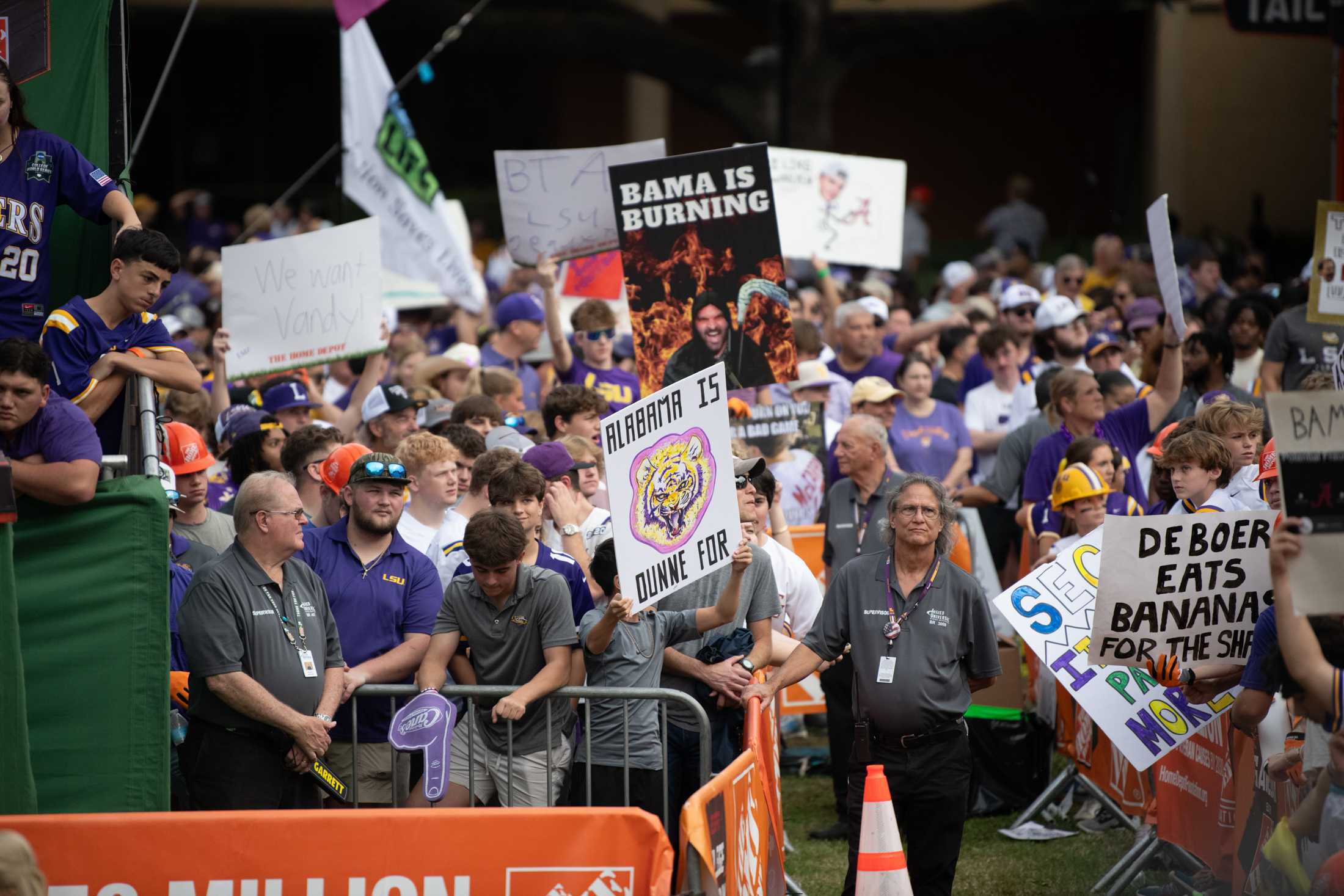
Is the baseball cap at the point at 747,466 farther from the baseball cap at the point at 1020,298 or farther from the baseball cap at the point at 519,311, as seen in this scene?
the baseball cap at the point at 1020,298

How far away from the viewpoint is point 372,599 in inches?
274

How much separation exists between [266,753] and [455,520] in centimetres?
177

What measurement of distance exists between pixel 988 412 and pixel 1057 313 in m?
0.88

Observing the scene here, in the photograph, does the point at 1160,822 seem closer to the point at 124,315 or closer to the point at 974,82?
the point at 124,315

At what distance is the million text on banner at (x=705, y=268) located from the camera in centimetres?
898

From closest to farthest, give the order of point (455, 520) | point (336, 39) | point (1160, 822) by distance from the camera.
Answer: point (1160, 822) → point (455, 520) → point (336, 39)

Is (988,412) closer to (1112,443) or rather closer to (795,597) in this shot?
(1112,443)

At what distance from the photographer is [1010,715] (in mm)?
9008

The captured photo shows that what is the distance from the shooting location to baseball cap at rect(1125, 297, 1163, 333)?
42.2 feet

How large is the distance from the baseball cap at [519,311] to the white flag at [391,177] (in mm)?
1544

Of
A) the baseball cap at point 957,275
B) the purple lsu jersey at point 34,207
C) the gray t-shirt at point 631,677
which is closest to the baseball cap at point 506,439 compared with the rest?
the gray t-shirt at point 631,677

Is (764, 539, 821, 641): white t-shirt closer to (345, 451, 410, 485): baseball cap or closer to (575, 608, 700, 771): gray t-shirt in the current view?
(575, 608, 700, 771): gray t-shirt

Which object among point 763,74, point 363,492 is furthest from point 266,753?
point 763,74

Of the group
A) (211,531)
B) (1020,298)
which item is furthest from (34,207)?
(1020,298)
